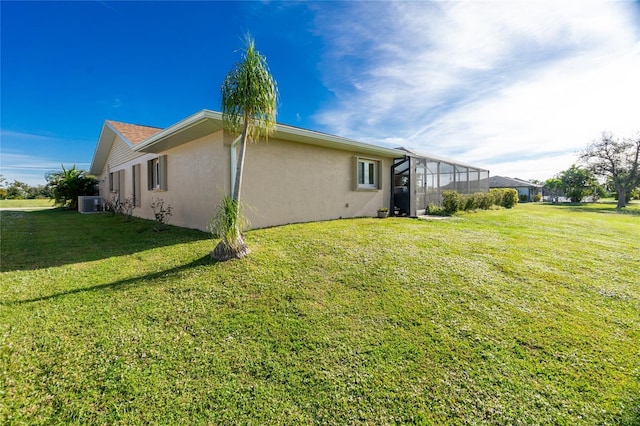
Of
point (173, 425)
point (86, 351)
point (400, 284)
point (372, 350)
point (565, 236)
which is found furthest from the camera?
point (565, 236)

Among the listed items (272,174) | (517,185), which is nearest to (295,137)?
(272,174)

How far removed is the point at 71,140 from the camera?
56.6 ft

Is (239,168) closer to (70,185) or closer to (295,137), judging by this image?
(295,137)

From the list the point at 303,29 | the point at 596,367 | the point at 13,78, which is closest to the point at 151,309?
the point at 596,367

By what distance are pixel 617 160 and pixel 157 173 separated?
41249mm

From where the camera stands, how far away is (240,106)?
5164 mm

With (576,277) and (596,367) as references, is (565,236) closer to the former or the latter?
(576,277)

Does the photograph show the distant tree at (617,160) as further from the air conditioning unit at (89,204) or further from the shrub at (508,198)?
the air conditioning unit at (89,204)

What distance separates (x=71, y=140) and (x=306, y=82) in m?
17.1

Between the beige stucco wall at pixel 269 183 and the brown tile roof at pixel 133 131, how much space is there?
1.64 m

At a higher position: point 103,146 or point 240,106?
point 103,146

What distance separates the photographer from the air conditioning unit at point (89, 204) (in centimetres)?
1558

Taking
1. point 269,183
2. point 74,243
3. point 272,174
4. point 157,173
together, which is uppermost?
point 157,173

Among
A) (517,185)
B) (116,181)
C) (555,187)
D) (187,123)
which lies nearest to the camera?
(187,123)
